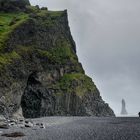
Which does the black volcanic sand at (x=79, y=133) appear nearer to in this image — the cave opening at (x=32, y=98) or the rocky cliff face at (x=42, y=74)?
the rocky cliff face at (x=42, y=74)

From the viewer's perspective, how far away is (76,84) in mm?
163375

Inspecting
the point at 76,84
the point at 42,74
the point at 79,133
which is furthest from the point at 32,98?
the point at 79,133

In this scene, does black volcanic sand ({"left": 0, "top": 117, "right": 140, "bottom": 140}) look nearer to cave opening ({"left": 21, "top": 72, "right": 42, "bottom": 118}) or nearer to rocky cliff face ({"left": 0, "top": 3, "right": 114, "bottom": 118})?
rocky cliff face ({"left": 0, "top": 3, "right": 114, "bottom": 118})

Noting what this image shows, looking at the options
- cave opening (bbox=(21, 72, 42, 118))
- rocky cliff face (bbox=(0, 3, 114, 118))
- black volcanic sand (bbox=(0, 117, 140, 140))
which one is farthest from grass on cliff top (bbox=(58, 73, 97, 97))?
black volcanic sand (bbox=(0, 117, 140, 140))

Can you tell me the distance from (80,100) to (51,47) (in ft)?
98.7

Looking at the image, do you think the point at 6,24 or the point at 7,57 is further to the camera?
the point at 6,24

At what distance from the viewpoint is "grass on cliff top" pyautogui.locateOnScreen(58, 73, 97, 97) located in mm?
157875

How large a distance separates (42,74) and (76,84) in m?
25.0

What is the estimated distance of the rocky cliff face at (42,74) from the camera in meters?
124

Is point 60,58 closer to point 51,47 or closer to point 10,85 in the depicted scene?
point 51,47

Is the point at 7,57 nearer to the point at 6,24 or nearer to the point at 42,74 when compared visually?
the point at 42,74

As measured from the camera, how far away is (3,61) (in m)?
122

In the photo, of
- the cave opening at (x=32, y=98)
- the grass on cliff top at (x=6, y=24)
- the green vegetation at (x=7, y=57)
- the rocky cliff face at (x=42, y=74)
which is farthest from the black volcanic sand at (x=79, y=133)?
the grass on cliff top at (x=6, y=24)

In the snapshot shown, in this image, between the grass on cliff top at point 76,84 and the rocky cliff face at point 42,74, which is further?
the grass on cliff top at point 76,84
